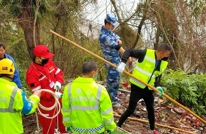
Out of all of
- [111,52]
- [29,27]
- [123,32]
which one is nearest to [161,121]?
[111,52]

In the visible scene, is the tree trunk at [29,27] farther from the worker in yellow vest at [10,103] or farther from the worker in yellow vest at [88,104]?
the worker in yellow vest at [88,104]

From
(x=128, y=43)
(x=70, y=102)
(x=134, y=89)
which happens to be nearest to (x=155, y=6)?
(x=128, y=43)

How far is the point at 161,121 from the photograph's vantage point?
6.89 metres

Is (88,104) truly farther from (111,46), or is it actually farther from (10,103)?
(111,46)

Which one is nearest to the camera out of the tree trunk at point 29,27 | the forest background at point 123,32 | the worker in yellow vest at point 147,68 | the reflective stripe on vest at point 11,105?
the reflective stripe on vest at point 11,105

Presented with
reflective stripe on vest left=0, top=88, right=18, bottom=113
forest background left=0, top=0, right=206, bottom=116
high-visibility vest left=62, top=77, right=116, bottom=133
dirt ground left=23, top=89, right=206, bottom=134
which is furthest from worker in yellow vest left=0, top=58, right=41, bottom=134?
forest background left=0, top=0, right=206, bottom=116

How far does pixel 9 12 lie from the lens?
300 inches

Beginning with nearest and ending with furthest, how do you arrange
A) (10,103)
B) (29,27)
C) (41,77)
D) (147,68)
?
(10,103) → (41,77) → (147,68) → (29,27)

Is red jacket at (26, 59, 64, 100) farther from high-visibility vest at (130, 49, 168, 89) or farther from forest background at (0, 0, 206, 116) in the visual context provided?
forest background at (0, 0, 206, 116)

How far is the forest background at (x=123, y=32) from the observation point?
25.1ft

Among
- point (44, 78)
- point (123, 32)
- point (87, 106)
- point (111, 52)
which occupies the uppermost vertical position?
point (123, 32)

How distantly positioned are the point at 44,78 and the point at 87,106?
1.32 meters

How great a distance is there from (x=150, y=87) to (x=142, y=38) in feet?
29.1

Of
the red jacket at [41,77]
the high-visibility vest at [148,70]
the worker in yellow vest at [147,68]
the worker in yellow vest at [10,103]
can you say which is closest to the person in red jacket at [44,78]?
the red jacket at [41,77]
